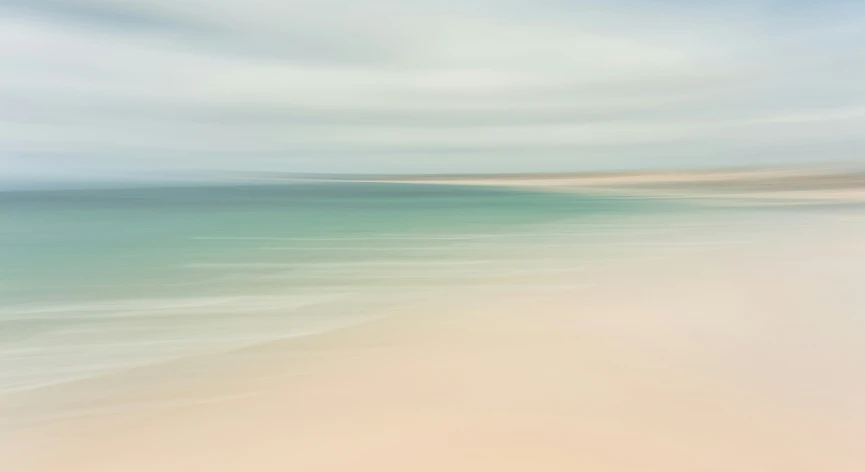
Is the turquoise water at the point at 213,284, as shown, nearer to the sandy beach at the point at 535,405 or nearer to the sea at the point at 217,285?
the sea at the point at 217,285

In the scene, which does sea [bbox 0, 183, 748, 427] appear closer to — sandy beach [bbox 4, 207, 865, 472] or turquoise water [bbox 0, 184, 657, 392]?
turquoise water [bbox 0, 184, 657, 392]

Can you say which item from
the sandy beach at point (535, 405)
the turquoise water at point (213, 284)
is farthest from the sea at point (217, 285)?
the sandy beach at point (535, 405)

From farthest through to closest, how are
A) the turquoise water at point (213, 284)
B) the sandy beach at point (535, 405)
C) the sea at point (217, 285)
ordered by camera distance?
the turquoise water at point (213, 284) → the sea at point (217, 285) → the sandy beach at point (535, 405)

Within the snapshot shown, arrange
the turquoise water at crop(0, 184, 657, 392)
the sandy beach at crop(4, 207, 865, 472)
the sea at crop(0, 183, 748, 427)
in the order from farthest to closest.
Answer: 1. the turquoise water at crop(0, 184, 657, 392)
2. the sea at crop(0, 183, 748, 427)
3. the sandy beach at crop(4, 207, 865, 472)

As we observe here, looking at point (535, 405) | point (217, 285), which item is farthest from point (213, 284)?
point (535, 405)

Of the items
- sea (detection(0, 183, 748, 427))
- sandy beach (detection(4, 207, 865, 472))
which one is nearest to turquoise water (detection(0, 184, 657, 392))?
sea (detection(0, 183, 748, 427))

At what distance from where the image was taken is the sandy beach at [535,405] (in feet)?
5.39

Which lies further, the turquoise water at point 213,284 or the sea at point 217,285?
the turquoise water at point 213,284

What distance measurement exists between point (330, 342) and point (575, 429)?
1.48m

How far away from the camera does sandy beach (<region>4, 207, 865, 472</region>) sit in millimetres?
1644

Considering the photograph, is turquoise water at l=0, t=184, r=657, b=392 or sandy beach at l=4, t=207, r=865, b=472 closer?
sandy beach at l=4, t=207, r=865, b=472

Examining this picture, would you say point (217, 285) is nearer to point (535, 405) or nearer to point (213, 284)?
point (213, 284)

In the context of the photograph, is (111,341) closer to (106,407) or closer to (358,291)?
(106,407)

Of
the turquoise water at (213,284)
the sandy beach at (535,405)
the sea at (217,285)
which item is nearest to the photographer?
the sandy beach at (535,405)
